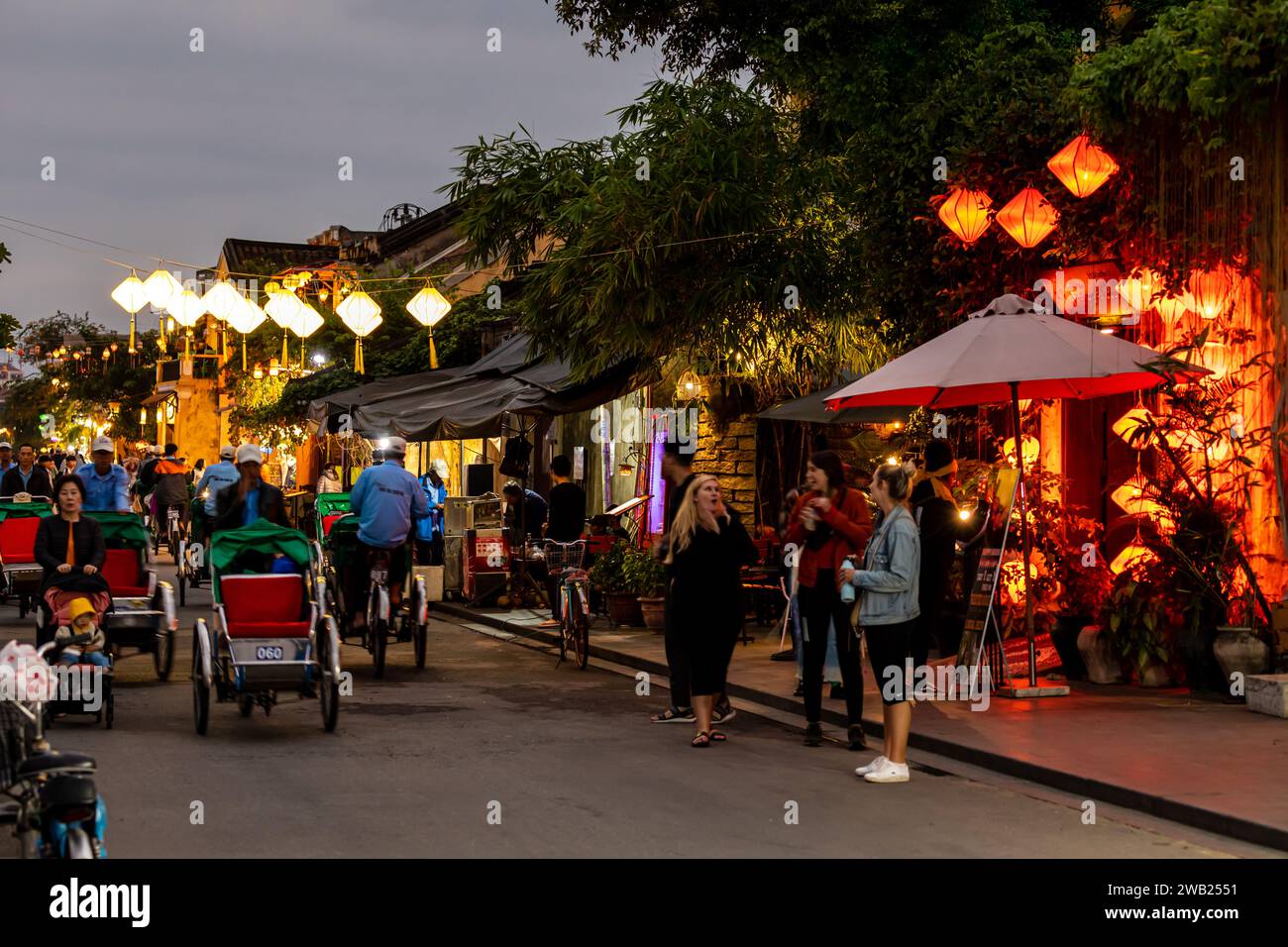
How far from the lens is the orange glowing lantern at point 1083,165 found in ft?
41.3

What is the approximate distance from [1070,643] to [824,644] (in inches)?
142

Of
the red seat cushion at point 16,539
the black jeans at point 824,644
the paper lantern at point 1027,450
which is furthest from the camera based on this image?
the red seat cushion at point 16,539

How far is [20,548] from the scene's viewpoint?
676 inches

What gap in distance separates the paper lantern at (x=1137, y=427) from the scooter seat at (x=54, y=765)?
9771 millimetres

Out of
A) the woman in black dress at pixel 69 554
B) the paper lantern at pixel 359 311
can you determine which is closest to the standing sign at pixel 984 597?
the woman in black dress at pixel 69 554

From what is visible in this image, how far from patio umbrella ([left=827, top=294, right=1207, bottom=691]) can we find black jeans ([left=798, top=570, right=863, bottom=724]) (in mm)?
1888

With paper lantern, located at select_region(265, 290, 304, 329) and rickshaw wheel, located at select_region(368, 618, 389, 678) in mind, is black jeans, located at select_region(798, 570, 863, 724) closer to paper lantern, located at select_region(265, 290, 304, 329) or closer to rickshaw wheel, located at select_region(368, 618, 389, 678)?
rickshaw wheel, located at select_region(368, 618, 389, 678)

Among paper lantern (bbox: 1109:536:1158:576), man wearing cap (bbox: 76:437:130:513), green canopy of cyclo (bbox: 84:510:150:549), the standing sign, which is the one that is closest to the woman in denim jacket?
the standing sign

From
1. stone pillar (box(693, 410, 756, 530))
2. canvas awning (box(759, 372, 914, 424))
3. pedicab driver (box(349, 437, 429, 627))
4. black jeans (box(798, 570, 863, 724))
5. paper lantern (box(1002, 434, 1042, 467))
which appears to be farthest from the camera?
stone pillar (box(693, 410, 756, 530))

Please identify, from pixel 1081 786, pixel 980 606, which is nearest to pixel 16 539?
pixel 980 606

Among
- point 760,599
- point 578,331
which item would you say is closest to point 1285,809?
point 760,599

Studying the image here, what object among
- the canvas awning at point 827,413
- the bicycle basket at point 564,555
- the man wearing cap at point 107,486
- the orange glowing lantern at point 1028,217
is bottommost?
the bicycle basket at point 564,555

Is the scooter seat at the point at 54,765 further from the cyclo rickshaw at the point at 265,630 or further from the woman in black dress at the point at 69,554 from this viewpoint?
the woman in black dress at the point at 69,554

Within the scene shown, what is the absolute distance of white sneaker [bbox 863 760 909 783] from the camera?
28.9 ft
